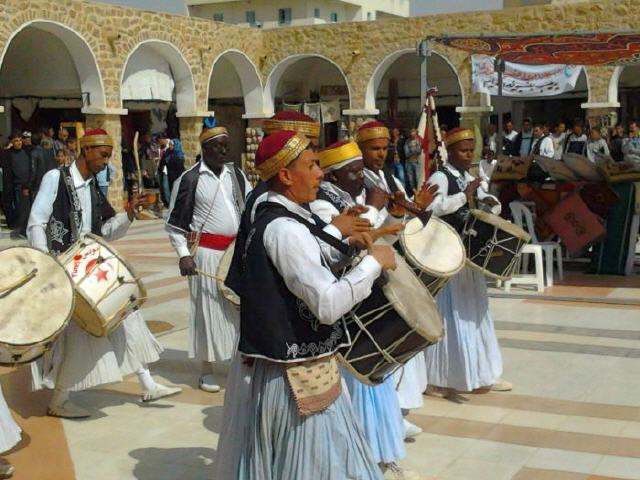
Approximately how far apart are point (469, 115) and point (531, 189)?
34.5ft

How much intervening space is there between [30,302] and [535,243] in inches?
243

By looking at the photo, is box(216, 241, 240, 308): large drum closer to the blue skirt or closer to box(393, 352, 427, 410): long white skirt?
box(393, 352, 427, 410): long white skirt

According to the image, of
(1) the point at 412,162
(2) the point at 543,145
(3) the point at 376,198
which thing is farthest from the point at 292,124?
(1) the point at 412,162

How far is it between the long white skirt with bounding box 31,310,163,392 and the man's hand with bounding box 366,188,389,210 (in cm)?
180

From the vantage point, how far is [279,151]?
285 cm

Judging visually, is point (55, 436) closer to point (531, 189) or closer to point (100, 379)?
point (100, 379)

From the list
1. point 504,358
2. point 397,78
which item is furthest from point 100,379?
point 397,78

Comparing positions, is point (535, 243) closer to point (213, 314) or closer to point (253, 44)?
point (213, 314)

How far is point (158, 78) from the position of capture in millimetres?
19062

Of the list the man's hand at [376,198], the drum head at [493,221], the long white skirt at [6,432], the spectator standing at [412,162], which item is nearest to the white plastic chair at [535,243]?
the drum head at [493,221]

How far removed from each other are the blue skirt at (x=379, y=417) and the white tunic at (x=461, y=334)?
1.34m

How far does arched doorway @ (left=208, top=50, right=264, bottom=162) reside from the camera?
835 inches

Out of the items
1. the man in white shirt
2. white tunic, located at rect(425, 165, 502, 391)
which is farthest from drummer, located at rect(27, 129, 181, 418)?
the man in white shirt

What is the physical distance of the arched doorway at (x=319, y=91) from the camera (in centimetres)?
2359
